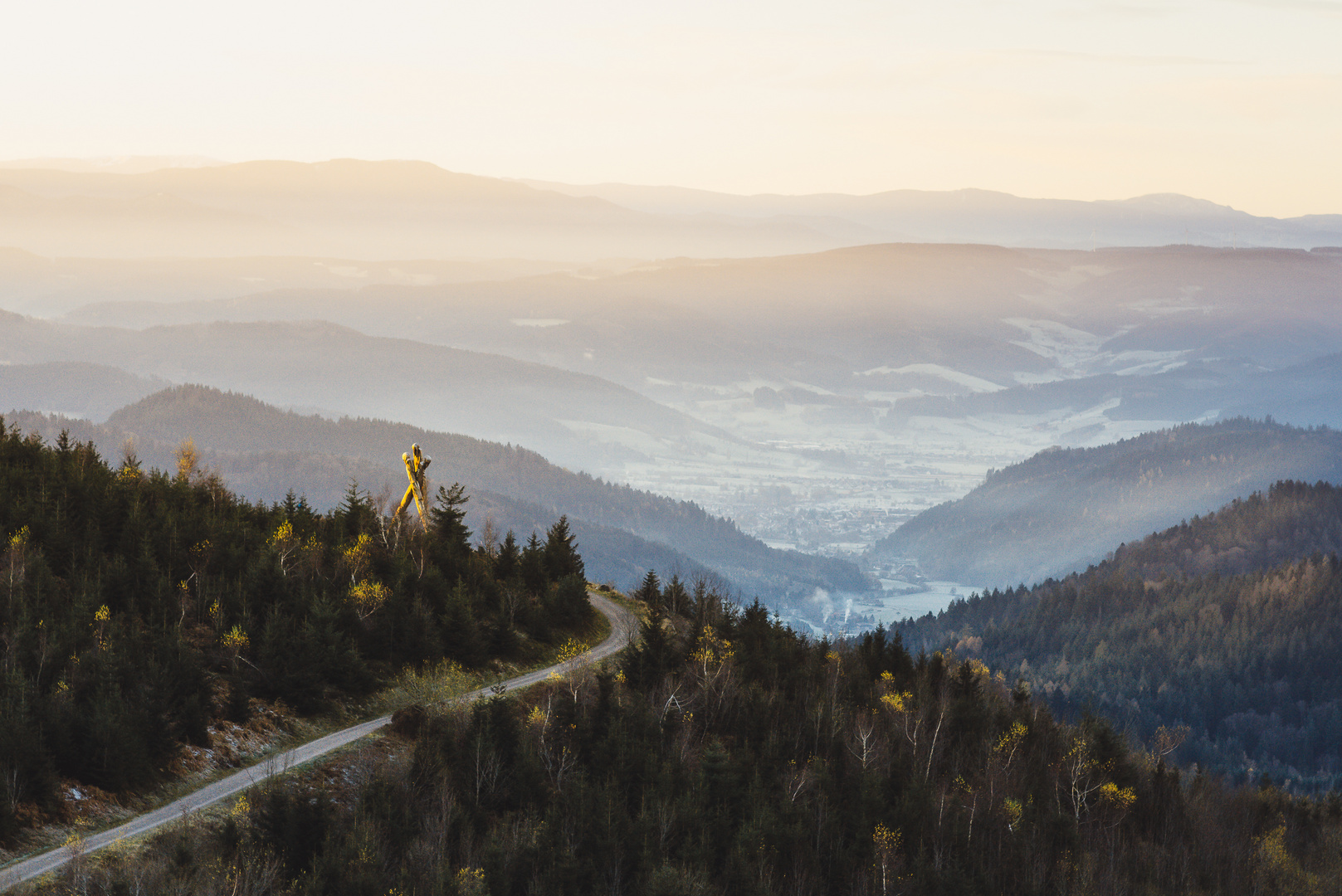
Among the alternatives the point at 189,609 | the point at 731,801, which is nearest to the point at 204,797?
the point at 189,609

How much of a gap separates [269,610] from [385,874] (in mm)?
24239

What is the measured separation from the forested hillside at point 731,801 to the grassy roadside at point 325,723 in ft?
Result: 11.7

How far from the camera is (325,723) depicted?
64.6 metres

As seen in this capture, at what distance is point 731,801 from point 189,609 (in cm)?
3559

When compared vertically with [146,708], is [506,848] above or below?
below

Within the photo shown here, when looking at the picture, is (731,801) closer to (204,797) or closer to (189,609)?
(204,797)

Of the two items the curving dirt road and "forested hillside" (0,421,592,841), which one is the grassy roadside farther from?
"forested hillside" (0,421,592,841)

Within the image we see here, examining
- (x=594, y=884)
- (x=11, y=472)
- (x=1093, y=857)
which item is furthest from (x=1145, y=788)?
(x=11, y=472)

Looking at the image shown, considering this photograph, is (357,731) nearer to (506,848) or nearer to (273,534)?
(506,848)

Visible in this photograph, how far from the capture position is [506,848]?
188 ft

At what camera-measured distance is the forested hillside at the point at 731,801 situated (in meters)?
52.0

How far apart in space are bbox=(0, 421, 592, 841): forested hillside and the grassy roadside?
895 mm

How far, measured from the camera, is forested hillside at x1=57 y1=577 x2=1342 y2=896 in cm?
5203

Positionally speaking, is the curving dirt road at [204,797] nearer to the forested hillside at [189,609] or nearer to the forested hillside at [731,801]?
the forested hillside at [731,801]
